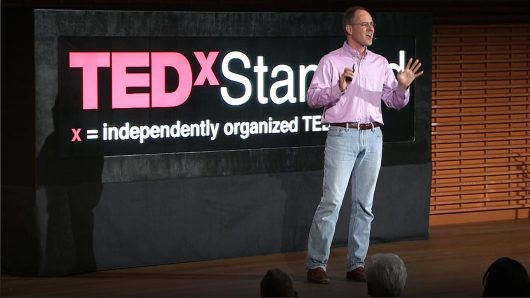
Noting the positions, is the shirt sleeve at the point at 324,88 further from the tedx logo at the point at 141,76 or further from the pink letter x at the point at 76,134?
the pink letter x at the point at 76,134

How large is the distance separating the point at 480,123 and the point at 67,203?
4623mm

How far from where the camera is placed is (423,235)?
440 inches

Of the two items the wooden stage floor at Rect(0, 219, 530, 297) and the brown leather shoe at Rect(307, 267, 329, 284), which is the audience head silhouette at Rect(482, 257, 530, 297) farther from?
the brown leather shoe at Rect(307, 267, 329, 284)

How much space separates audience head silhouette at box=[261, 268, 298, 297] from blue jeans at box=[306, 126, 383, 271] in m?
2.90

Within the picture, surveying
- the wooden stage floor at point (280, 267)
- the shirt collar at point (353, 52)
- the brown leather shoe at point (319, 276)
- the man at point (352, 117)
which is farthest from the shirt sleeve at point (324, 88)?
the wooden stage floor at point (280, 267)

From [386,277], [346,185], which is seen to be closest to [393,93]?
[346,185]

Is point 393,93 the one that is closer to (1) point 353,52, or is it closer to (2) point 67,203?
(1) point 353,52

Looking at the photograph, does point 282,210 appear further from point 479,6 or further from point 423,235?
point 479,6

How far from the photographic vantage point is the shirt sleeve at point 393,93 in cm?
899

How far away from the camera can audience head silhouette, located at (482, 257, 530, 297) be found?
586 centimetres

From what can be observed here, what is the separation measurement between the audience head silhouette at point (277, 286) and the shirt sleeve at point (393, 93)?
123 inches

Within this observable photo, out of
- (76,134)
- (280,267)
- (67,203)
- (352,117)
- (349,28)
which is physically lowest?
(280,267)

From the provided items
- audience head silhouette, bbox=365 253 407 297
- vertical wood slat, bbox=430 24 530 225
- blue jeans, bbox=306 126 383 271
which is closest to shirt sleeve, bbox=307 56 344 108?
blue jeans, bbox=306 126 383 271

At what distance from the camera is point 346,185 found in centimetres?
908
